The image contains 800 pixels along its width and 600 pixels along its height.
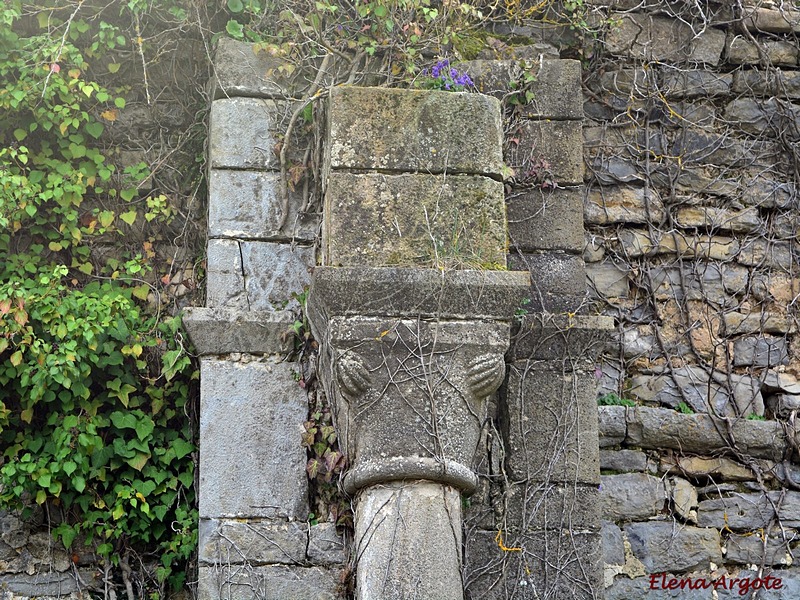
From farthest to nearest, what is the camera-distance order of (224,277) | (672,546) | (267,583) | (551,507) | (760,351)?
(760,351), (672,546), (224,277), (551,507), (267,583)

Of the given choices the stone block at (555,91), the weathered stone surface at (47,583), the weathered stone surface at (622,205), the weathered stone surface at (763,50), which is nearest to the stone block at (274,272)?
the stone block at (555,91)

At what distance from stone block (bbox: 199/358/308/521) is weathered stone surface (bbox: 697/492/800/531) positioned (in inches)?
73.5

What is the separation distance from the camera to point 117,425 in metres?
4.28

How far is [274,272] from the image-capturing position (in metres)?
4.35

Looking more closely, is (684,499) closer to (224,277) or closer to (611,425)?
(611,425)

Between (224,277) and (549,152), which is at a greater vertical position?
(549,152)

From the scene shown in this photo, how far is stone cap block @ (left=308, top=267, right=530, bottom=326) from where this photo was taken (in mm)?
3615

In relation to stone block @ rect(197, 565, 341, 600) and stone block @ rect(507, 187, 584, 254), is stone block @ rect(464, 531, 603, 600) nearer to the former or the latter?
stone block @ rect(197, 565, 341, 600)

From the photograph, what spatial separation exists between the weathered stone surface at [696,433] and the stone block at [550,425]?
75 cm

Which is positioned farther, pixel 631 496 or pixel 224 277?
pixel 631 496

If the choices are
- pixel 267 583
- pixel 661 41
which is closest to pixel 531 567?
pixel 267 583

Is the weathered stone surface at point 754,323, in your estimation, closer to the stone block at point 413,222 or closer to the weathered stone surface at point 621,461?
the weathered stone surface at point 621,461

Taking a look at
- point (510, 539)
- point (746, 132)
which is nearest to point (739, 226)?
point (746, 132)

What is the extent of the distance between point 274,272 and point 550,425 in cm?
122
